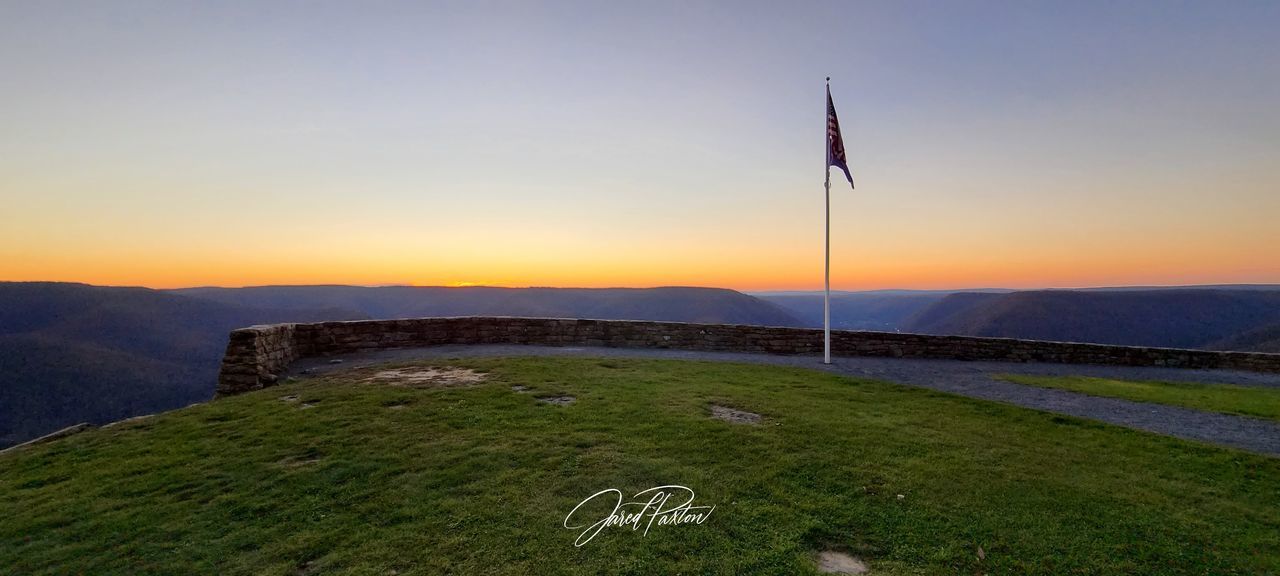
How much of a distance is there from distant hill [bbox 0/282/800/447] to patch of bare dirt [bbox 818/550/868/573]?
6387 centimetres

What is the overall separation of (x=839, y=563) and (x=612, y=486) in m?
2.01

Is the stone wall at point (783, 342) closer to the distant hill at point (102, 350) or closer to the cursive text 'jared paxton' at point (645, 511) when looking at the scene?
the cursive text 'jared paxton' at point (645, 511)

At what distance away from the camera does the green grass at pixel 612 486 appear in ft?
11.8

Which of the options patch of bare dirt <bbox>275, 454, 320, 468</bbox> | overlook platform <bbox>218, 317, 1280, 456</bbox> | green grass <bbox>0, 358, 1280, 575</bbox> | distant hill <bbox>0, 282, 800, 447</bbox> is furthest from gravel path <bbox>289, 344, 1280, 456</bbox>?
distant hill <bbox>0, 282, 800, 447</bbox>

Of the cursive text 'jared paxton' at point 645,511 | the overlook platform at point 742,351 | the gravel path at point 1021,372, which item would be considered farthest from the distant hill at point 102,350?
the cursive text 'jared paxton' at point 645,511

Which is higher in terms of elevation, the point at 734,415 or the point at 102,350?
the point at 734,415

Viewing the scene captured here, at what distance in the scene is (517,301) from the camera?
145125mm

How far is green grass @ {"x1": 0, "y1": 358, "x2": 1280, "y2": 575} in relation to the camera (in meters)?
3.58

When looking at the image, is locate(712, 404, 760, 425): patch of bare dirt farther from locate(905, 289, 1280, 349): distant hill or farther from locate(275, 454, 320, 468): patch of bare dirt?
locate(905, 289, 1280, 349): distant hill

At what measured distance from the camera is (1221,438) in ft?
22.5

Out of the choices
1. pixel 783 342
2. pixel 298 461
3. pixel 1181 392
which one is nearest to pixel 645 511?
pixel 298 461

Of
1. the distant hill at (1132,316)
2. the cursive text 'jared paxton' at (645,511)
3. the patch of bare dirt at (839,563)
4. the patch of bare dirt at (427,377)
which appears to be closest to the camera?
the patch of bare dirt at (839,563)

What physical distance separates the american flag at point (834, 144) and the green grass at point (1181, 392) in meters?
6.52

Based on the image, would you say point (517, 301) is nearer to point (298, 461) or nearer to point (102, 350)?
point (102, 350)
